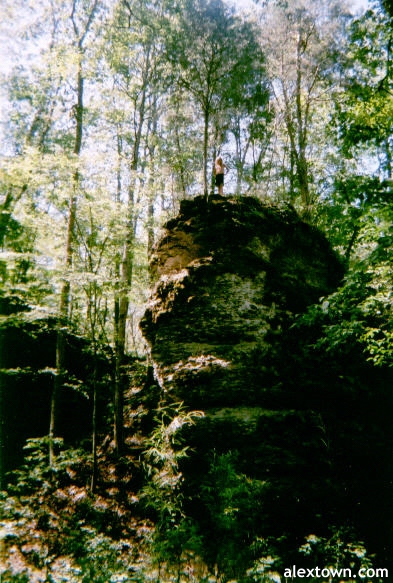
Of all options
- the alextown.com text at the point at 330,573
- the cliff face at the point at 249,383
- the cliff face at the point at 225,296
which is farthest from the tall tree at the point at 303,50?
the alextown.com text at the point at 330,573

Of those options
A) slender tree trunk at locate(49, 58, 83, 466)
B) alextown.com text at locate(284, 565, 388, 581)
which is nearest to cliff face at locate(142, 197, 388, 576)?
alextown.com text at locate(284, 565, 388, 581)

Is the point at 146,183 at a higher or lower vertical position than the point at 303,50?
lower

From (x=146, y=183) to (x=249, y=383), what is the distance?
7.09 metres

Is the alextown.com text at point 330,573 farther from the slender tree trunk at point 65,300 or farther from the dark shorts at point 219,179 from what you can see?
the dark shorts at point 219,179

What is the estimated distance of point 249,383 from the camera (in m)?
6.29

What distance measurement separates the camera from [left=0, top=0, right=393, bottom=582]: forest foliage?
4.80 meters

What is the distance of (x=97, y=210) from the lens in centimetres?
802

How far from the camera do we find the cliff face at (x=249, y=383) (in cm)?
537

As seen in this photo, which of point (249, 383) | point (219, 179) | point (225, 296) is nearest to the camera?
point (249, 383)

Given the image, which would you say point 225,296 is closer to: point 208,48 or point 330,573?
point 330,573

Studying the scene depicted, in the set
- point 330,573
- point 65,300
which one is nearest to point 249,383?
point 330,573

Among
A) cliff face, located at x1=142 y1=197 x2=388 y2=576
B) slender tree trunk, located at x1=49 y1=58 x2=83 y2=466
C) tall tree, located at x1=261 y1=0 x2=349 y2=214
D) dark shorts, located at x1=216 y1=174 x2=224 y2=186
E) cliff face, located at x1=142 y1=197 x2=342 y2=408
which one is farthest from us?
tall tree, located at x1=261 y1=0 x2=349 y2=214

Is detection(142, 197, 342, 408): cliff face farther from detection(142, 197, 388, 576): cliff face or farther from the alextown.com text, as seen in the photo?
the alextown.com text

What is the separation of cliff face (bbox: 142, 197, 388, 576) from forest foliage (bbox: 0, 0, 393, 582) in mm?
374
